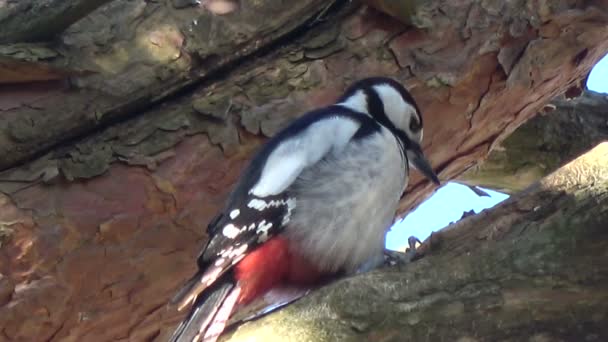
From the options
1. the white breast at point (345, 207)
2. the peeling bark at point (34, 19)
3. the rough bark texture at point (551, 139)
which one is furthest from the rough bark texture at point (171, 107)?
the rough bark texture at point (551, 139)

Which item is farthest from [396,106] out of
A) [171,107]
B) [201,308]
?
[201,308]

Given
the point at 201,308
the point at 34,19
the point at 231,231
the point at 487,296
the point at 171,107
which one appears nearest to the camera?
the point at 487,296

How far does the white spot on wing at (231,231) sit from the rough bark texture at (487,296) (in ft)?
2.11

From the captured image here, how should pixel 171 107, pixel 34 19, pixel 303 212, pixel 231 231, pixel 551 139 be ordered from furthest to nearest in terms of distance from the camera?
1. pixel 551 139
2. pixel 171 107
3. pixel 34 19
4. pixel 303 212
5. pixel 231 231

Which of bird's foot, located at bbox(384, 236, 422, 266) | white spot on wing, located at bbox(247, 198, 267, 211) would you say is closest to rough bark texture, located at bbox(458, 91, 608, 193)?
bird's foot, located at bbox(384, 236, 422, 266)

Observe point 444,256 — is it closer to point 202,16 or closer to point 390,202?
point 390,202

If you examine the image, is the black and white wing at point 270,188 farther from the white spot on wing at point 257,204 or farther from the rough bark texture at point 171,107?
the rough bark texture at point 171,107

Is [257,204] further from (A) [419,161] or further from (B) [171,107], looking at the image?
(A) [419,161]

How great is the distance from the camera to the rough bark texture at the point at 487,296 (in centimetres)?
205

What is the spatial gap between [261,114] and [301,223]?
1.68ft

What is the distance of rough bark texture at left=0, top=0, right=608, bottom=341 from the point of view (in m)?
3.01

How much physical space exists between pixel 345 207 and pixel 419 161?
1.52 feet

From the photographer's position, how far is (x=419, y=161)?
3326 millimetres

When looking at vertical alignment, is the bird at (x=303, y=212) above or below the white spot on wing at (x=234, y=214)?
below
